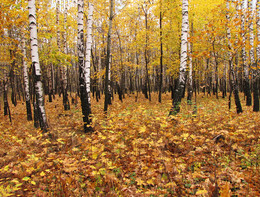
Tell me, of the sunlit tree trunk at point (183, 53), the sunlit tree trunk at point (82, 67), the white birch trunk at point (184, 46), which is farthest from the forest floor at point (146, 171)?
the white birch trunk at point (184, 46)

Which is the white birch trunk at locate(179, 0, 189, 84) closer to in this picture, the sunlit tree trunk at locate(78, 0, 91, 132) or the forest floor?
the forest floor

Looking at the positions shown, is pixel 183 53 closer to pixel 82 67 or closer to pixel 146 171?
pixel 82 67

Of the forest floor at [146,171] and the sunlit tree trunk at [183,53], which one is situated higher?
the sunlit tree trunk at [183,53]

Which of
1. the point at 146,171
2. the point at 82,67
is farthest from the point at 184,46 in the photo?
the point at 146,171

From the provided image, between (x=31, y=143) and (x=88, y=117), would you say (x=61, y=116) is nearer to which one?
(x=88, y=117)

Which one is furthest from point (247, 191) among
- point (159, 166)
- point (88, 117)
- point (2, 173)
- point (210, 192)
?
point (88, 117)

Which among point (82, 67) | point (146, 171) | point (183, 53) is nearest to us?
point (146, 171)

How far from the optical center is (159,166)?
12.7ft

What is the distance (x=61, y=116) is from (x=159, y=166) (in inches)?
348

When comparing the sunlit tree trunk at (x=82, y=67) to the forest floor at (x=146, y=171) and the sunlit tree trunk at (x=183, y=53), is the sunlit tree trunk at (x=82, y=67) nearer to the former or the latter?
the forest floor at (x=146, y=171)

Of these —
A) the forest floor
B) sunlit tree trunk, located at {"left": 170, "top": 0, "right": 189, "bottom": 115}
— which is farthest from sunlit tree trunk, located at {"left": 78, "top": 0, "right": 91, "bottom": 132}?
sunlit tree trunk, located at {"left": 170, "top": 0, "right": 189, "bottom": 115}

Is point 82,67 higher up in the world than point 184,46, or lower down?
lower down

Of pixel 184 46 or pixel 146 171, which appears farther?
pixel 184 46

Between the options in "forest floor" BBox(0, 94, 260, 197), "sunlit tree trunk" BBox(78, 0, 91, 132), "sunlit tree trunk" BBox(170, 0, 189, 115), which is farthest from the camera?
"sunlit tree trunk" BBox(170, 0, 189, 115)
